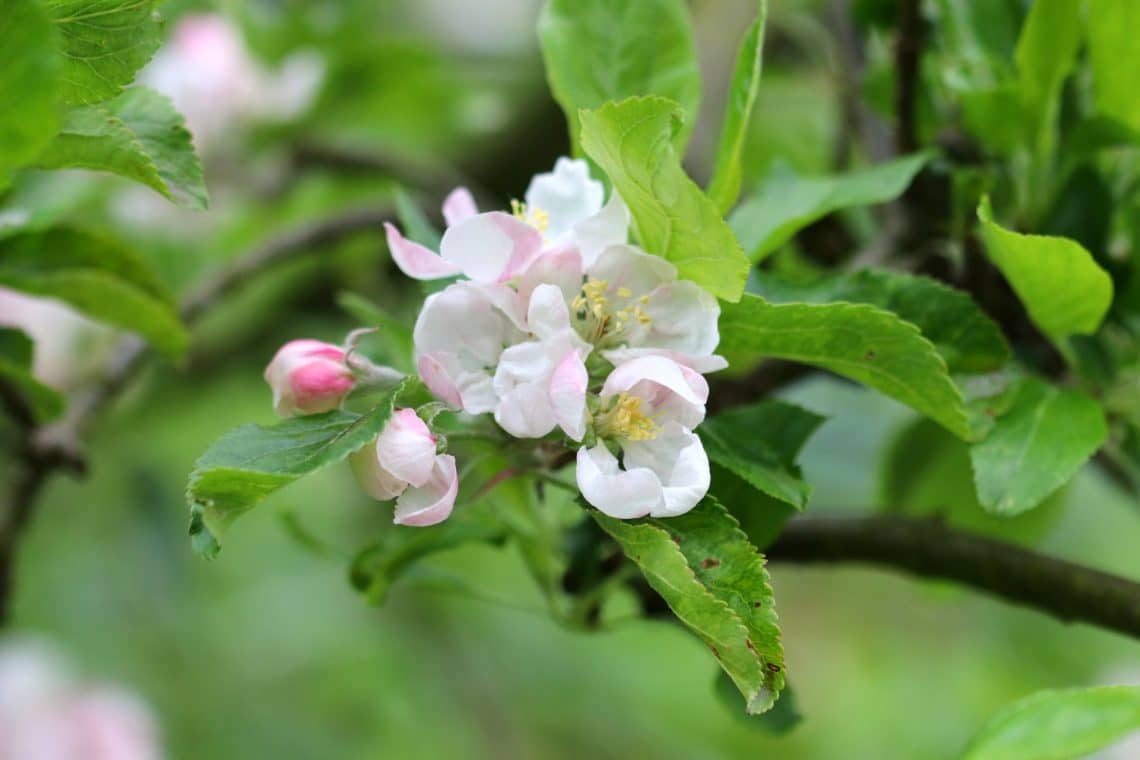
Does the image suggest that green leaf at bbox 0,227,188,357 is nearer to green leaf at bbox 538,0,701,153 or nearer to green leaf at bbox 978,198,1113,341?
green leaf at bbox 538,0,701,153

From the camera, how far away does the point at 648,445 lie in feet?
1.54

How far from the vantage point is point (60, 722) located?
1280mm

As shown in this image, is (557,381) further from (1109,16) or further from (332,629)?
(332,629)

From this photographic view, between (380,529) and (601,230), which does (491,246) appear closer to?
(601,230)

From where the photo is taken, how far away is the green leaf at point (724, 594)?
42cm

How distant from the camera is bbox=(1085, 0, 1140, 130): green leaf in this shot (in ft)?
1.99

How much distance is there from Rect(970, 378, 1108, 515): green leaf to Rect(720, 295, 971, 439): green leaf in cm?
4

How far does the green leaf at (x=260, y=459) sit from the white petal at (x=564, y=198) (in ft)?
0.37

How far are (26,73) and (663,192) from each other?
9.0 inches

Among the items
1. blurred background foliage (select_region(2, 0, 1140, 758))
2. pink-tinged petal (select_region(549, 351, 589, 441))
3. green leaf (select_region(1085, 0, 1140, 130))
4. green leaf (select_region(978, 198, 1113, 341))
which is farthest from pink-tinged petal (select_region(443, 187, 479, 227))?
blurred background foliage (select_region(2, 0, 1140, 758))

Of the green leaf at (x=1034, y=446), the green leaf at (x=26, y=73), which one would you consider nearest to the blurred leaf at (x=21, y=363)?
the green leaf at (x=26, y=73)

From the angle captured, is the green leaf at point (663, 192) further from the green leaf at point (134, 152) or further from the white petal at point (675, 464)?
the green leaf at point (134, 152)

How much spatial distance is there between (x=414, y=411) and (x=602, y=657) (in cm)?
141

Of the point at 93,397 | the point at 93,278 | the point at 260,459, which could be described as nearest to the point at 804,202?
the point at 260,459
